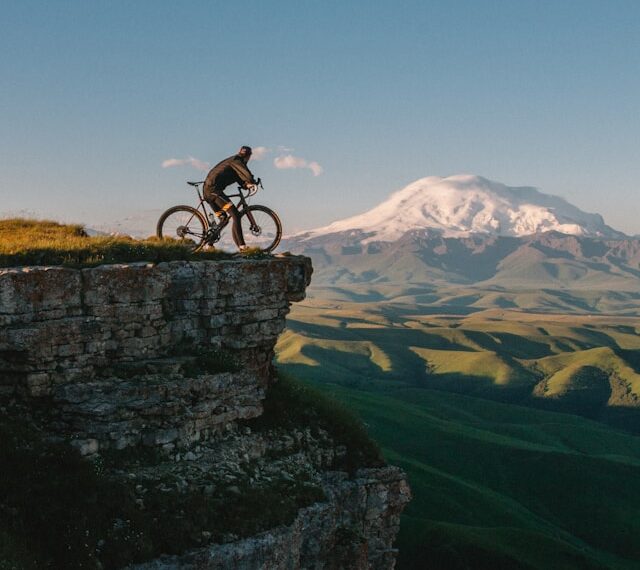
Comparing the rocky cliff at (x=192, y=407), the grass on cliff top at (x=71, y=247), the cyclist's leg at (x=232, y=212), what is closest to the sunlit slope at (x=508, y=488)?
the rocky cliff at (x=192, y=407)

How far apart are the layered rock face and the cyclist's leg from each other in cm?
273

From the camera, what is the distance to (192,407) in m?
20.2

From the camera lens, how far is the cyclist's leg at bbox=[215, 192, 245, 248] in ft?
86.6

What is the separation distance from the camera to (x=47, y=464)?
17.3 metres

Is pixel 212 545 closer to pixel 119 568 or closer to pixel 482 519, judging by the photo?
pixel 119 568

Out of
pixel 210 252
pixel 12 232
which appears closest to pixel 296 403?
pixel 210 252

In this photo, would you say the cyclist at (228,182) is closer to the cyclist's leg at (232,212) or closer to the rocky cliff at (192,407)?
the cyclist's leg at (232,212)

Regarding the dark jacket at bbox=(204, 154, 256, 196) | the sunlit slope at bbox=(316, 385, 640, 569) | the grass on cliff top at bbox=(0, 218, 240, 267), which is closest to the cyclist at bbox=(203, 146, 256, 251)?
the dark jacket at bbox=(204, 154, 256, 196)

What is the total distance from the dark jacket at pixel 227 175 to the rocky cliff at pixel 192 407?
12.0 ft

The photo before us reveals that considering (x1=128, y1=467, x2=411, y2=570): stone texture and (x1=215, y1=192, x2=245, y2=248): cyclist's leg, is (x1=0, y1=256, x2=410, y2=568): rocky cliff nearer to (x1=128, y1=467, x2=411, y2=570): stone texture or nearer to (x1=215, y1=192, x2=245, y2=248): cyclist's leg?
(x1=128, y1=467, x2=411, y2=570): stone texture

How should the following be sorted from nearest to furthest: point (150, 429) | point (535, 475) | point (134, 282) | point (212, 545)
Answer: point (212, 545)
point (150, 429)
point (134, 282)
point (535, 475)

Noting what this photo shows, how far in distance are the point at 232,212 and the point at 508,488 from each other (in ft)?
339

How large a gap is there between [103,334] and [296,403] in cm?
808

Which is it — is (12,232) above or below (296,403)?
above
